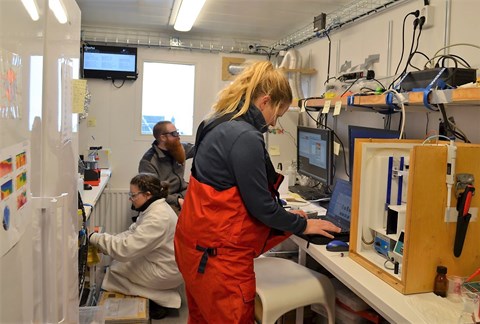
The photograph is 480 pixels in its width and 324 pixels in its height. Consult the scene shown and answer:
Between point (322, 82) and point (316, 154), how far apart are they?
0.95 meters

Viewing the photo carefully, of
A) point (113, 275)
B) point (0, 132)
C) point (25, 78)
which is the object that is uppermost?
point (25, 78)

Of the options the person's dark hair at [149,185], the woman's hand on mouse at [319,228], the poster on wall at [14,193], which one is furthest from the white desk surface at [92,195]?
the poster on wall at [14,193]

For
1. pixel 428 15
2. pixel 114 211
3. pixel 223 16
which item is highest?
pixel 223 16

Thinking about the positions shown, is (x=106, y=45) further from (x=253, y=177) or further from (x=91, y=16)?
(x=253, y=177)

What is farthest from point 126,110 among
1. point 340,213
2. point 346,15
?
point 340,213

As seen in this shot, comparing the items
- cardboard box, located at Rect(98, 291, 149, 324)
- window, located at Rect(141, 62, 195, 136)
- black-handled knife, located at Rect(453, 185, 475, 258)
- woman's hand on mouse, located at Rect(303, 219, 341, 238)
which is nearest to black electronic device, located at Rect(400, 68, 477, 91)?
black-handled knife, located at Rect(453, 185, 475, 258)

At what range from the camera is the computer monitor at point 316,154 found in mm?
2995

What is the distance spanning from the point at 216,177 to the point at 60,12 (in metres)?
0.80

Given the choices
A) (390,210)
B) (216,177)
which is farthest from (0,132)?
(390,210)

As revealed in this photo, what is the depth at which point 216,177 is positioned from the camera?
5.60 feet

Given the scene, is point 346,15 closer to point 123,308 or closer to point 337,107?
point 337,107

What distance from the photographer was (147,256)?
2.82m

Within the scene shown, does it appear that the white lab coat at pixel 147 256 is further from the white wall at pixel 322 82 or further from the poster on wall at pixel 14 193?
the poster on wall at pixel 14 193

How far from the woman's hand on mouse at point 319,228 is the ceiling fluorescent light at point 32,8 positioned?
1.34 m
